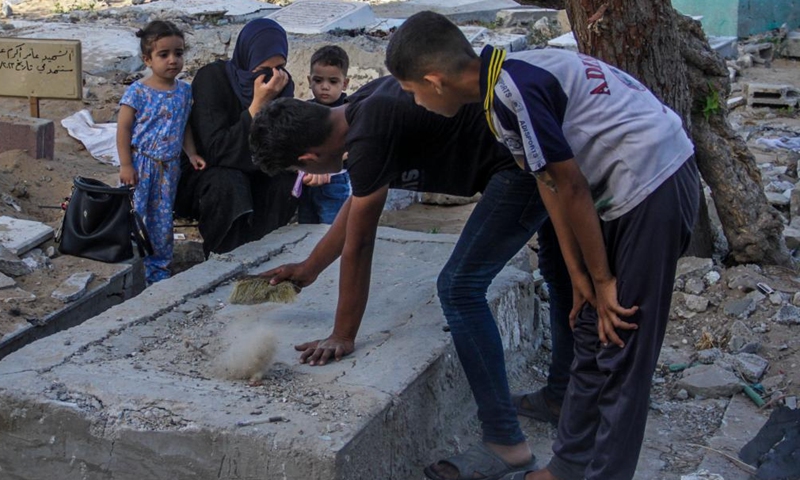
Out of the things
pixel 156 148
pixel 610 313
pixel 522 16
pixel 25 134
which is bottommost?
pixel 25 134

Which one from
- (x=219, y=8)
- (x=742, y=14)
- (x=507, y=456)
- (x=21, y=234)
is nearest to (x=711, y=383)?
(x=507, y=456)

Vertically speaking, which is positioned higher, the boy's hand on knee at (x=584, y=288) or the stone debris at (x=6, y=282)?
the boy's hand on knee at (x=584, y=288)

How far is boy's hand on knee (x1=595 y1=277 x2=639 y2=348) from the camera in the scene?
262 centimetres

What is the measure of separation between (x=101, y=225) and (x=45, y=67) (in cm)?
203

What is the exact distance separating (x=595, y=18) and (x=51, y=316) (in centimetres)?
280

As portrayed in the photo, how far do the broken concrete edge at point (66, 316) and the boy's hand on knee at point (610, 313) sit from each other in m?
2.61

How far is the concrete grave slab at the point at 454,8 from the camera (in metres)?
12.1

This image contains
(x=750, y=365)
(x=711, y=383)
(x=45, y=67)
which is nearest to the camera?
(x=711, y=383)

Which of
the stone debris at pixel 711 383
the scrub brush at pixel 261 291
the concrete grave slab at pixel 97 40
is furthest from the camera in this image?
the concrete grave slab at pixel 97 40

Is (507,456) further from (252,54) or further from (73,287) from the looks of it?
(252,54)

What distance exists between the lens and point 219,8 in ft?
37.6

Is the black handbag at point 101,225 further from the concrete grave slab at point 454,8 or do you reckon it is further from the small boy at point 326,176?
the concrete grave slab at point 454,8

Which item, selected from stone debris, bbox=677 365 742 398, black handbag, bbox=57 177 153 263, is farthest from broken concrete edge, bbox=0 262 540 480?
black handbag, bbox=57 177 153 263

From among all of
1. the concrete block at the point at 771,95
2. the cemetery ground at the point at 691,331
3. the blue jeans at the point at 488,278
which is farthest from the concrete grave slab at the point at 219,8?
the blue jeans at the point at 488,278
